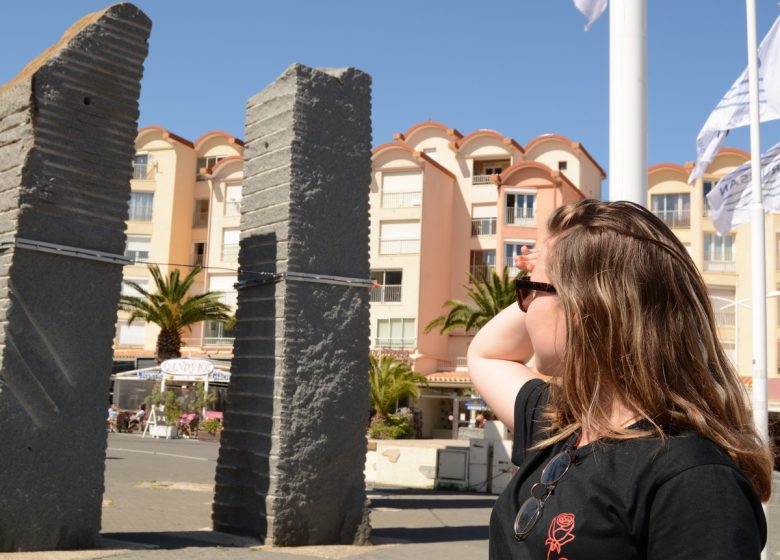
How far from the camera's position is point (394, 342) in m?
49.0

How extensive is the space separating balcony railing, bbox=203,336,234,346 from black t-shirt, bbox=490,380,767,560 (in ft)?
169

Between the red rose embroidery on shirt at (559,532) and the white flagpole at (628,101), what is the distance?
3.06m

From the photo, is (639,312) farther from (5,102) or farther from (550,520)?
(5,102)

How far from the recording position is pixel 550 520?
1.65 metres

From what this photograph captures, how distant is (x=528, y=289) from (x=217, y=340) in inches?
2059

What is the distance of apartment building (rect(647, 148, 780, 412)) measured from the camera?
47.1 m

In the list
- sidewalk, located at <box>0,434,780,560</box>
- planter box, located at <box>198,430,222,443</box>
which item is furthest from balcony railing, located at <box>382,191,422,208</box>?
sidewalk, located at <box>0,434,780,560</box>

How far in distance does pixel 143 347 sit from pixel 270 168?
46.3 m

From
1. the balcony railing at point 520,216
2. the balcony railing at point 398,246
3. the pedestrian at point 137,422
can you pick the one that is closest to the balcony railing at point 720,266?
the balcony railing at point 520,216

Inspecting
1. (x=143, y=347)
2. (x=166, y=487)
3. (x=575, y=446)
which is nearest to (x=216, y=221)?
(x=143, y=347)

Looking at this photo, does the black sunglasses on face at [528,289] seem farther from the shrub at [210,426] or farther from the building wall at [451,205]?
the building wall at [451,205]

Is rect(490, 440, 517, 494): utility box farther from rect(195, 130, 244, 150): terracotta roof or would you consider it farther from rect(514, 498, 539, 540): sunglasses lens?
rect(195, 130, 244, 150): terracotta roof

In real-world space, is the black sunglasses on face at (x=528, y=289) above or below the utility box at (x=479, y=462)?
above

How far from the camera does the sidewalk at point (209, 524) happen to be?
9312 mm
